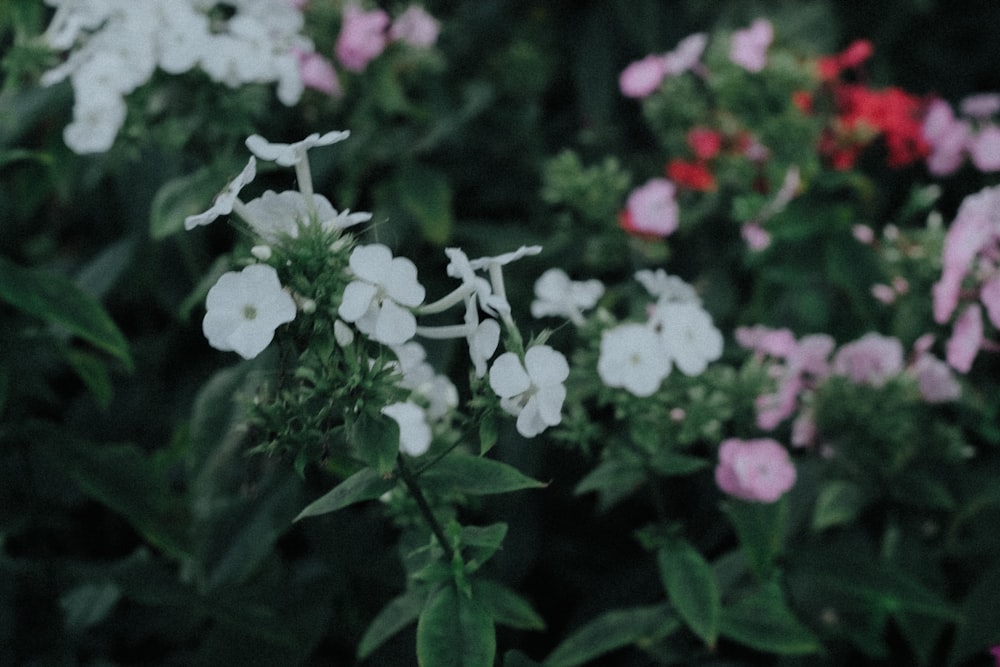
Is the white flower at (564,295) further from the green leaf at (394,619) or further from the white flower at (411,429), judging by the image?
the green leaf at (394,619)

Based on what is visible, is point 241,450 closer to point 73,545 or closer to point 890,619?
point 73,545

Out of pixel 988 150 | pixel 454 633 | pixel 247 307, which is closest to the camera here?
pixel 247 307

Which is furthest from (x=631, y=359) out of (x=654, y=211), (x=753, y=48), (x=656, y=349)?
(x=753, y=48)

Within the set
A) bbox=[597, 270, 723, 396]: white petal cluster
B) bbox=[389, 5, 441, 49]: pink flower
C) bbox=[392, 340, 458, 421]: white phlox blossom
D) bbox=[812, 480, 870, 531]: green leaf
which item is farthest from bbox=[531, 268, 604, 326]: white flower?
bbox=[389, 5, 441, 49]: pink flower

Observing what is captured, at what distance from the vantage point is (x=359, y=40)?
71.3 inches

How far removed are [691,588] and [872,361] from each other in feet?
1.66

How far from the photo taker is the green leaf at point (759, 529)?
4.17 feet

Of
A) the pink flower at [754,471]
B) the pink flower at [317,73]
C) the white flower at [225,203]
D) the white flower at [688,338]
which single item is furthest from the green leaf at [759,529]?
the pink flower at [317,73]

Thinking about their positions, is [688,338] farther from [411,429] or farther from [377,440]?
[377,440]

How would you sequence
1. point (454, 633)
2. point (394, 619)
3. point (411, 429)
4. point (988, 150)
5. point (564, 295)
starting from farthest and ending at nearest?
1. point (988, 150)
2. point (564, 295)
3. point (394, 619)
4. point (411, 429)
5. point (454, 633)

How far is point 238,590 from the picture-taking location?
138 centimetres

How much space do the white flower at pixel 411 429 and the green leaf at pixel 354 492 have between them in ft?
0.25

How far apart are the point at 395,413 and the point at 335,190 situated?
124 centimetres

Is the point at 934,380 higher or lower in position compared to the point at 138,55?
lower
